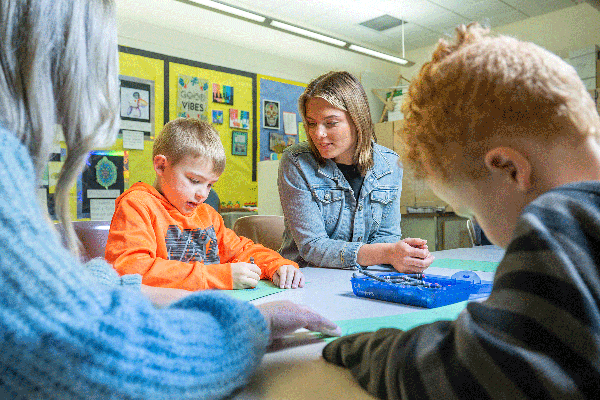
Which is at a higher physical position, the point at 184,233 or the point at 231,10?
the point at 231,10

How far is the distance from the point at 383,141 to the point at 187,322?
430 cm

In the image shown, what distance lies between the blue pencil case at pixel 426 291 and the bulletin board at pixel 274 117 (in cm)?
347

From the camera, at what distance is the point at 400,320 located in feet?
2.29

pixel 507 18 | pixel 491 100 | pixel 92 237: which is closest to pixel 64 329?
pixel 491 100

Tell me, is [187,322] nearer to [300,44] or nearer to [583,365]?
[583,365]

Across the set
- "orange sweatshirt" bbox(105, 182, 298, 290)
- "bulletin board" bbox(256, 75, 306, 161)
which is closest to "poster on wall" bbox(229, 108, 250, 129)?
"bulletin board" bbox(256, 75, 306, 161)

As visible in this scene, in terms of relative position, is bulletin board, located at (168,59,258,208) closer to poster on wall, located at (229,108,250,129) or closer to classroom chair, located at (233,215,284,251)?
poster on wall, located at (229,108,250,129)

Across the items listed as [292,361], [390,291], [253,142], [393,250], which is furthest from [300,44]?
[292,361]

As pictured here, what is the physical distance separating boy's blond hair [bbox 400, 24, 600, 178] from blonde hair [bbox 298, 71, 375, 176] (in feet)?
3.09

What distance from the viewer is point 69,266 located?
0.34m

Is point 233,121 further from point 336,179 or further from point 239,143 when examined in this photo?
point 336,179

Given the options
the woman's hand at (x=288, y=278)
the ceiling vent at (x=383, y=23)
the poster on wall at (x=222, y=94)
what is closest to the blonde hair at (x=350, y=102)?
the woman's hand at (x=288, y=278)

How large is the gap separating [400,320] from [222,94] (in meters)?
3.58

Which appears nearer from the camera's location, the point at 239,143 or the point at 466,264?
the point at 466,264
